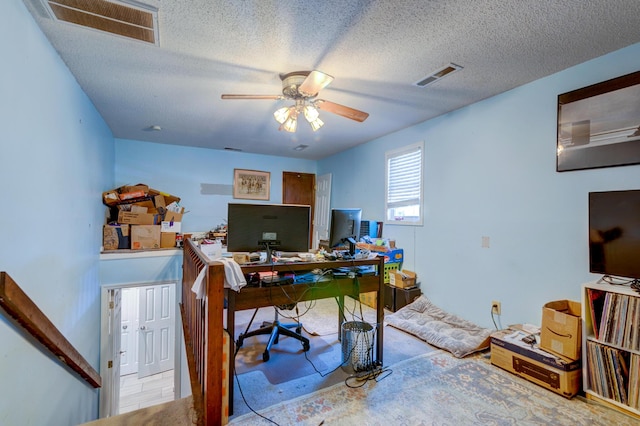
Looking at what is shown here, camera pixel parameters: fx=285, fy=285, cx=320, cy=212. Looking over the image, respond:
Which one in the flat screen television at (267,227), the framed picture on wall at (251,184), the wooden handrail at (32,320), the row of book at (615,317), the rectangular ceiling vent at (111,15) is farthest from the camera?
the framed picture on wall at (251,184)

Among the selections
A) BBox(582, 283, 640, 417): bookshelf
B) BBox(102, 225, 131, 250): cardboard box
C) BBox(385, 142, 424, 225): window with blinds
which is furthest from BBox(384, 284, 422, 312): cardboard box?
BBox(102, 225, 131, 250): cardboard box

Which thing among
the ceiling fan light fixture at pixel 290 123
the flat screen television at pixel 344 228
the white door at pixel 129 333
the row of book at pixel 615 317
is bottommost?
the white door at pixel 129 333

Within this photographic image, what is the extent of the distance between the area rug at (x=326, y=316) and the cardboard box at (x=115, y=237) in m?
2.60

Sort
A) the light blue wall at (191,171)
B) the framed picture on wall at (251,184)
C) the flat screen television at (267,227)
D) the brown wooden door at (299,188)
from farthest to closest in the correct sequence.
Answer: the brown wooden door at (299,188)
the framed picture on wall at (251,184)
the light blue wall at (191,171)
the flat screen television at (267,227)

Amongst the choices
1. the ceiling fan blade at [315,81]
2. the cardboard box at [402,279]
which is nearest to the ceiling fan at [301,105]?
the ceiling fan blade at [315,81]

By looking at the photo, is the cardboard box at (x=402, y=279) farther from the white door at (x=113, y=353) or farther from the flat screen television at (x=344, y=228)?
the white door at (x=113, y=353)

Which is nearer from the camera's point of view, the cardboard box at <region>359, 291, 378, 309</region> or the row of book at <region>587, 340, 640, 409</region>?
the row of book at <region>587, 340, 640, 409</region>

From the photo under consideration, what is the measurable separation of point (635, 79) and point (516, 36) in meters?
0.95

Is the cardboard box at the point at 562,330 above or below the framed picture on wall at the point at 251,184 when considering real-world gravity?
below

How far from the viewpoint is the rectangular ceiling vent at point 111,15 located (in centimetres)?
166

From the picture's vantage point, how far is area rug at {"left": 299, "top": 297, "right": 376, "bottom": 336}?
3.32m

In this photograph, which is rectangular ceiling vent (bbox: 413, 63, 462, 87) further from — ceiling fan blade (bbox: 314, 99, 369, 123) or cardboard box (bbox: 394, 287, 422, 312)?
cardboard box (bbox: 394, 287, 422, 312)

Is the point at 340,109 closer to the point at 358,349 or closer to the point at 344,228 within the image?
the point at 344,228

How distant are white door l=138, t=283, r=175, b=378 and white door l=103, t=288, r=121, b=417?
135 cm
